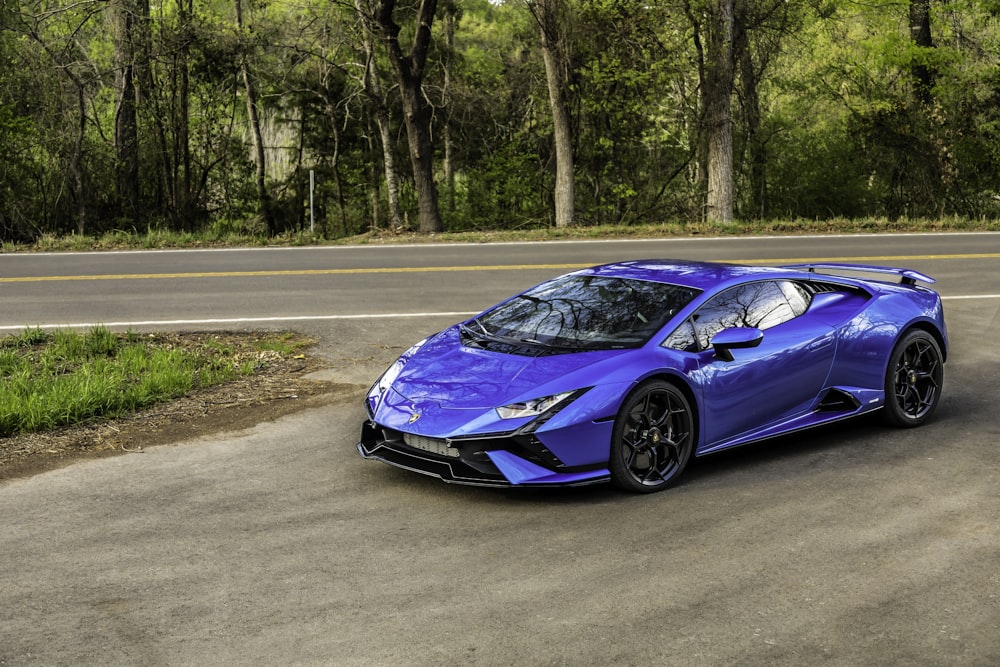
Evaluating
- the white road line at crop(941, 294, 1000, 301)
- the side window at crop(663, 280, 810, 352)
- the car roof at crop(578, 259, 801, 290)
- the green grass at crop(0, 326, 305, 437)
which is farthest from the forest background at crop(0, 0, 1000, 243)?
the side window at crop(663, 280, 810, 352)

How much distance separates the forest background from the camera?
26.7 meters

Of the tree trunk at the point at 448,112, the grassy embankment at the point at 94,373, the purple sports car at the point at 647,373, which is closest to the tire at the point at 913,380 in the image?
the purple sports car at the point at 647,373

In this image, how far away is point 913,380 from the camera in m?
7.97

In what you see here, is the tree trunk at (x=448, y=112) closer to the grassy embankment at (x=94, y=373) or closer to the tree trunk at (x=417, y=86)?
the tree trunk at (x=417, y=86)

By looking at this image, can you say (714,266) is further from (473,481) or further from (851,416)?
(473,481)

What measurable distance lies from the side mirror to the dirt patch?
3.44m

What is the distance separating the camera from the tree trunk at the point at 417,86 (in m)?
27.0

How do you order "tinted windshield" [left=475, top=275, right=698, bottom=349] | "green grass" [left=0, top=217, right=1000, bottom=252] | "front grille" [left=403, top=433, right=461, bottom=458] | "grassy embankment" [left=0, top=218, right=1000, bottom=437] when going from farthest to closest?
"green grass" [left=0, top=217, right=1000, bottom=252] → "grassy embankment" [left=0, top=218, right=1000, bottom=437] → "tinted windshield" [left=475, top=275, right=698, bottom=349] → "front grille" [left=403, top=433, right=461, bottom=458]

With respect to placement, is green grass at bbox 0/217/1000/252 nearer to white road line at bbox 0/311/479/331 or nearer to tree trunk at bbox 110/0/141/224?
tree trunk at bbox 110/0/141/224

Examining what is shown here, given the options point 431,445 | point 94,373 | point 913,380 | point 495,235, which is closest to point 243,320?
point 94,373

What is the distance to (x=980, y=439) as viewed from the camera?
7.58 m

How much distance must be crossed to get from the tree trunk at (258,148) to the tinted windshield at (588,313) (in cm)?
2340

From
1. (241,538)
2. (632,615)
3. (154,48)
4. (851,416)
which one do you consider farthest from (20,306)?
(154,48)

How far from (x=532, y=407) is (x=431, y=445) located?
0.61 metres
